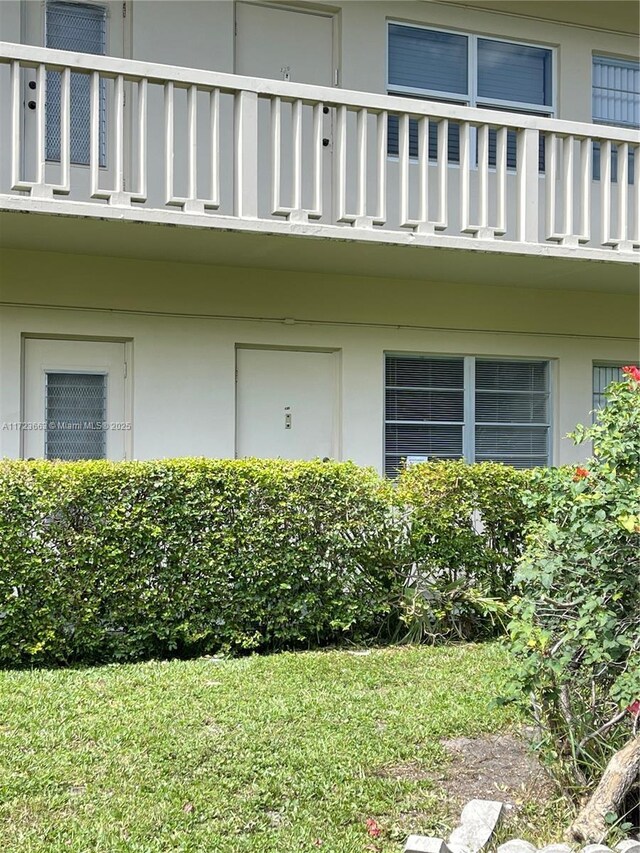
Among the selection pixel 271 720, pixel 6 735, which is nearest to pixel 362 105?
pixel 271 720

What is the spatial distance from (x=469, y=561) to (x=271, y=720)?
270 centimetres

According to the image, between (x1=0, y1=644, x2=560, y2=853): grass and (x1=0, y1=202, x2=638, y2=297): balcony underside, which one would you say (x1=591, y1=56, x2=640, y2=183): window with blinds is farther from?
(x1=0, y1=644, x2=560, y2=853): grass

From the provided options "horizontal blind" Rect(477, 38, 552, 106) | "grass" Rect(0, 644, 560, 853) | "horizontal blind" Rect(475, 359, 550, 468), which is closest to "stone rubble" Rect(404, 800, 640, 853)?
"grass" Rect(0, 644, 560, 853)

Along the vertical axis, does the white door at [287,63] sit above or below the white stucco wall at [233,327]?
above

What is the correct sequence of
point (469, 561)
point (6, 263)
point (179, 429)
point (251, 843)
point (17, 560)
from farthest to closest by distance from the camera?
point (179, 429), point (6, 263), point (469, 561), point (17, 560), point (251, 843)

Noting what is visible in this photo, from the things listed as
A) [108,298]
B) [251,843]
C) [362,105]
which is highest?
[362,105]

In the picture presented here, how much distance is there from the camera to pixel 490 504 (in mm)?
6840

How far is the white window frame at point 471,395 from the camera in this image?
870cm

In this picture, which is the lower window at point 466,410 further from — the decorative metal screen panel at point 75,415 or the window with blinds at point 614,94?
the decorative metal screen panel at point 75,415

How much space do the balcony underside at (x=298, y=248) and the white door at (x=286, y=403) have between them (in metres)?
0.94

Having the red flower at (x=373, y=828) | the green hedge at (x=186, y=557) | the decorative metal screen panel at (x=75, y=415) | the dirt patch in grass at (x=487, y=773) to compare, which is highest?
the decorative metal screen panel at (x=75, y=415)

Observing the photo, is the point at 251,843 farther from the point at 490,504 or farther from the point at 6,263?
the point at 6,263

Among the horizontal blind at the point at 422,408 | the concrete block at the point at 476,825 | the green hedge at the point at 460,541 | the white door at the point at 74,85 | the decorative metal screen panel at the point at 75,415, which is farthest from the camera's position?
the horizontal blind at the point at 422,408

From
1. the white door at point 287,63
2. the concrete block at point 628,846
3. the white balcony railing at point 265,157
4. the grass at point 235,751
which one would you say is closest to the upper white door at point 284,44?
the white door at point 287,63
